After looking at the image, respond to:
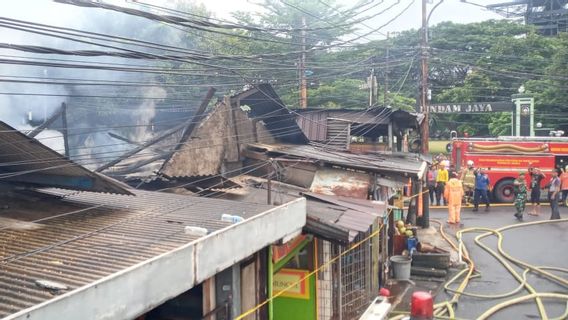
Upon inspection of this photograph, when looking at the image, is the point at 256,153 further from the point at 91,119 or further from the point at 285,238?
the point at 91,119

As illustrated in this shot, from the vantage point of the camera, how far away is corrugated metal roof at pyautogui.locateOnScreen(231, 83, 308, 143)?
12336 mm

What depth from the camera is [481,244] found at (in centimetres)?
1597

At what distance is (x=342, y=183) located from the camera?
462 inches

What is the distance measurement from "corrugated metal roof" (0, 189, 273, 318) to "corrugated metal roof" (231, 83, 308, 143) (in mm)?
4817

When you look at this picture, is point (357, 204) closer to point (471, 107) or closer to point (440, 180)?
point (440, 180)

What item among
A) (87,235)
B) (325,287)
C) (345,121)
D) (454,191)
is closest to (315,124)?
(345,121)

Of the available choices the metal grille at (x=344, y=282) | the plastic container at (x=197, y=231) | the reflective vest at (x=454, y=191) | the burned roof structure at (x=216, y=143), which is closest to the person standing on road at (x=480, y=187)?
the reflective vest at (x=454, y=191)

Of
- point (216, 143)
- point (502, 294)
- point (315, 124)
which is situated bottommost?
point (502, 294)

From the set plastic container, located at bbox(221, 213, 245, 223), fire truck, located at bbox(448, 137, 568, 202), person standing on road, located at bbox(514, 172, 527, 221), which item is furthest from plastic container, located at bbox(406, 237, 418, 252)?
fire truck, located at bbox(448, 137, 568, 202)

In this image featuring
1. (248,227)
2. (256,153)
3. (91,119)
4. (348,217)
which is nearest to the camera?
(248,227)

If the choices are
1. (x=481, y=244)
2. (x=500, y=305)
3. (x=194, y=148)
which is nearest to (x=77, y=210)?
(x=194, y=148)

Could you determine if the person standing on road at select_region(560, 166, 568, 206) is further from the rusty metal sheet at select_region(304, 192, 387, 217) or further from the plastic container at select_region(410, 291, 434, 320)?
the plastic container at select_region(410, 291, 434, 320)

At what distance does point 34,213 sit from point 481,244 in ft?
44.6

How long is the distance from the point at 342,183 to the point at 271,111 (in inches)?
130
